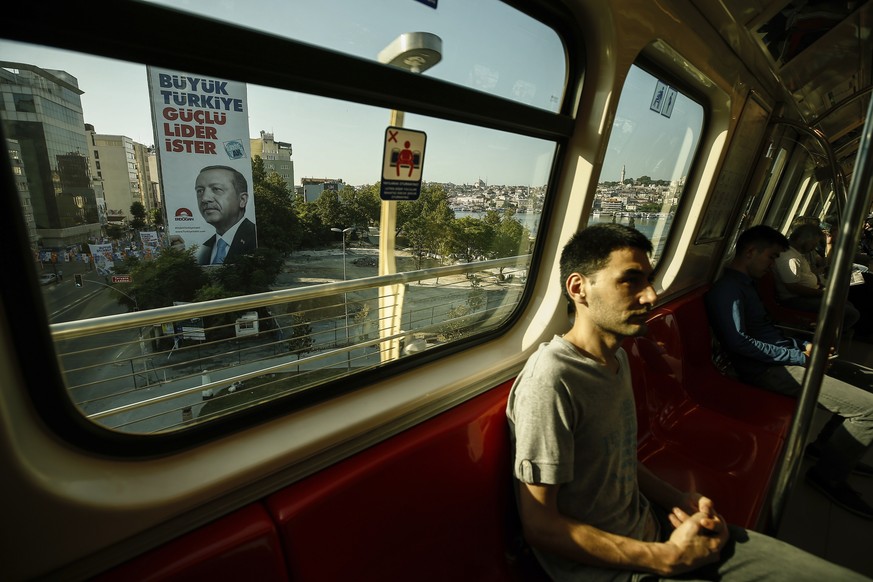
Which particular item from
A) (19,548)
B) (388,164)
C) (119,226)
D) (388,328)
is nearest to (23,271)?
(19,548)

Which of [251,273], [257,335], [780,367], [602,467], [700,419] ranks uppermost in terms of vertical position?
[251,273]

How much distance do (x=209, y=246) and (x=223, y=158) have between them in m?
0.37

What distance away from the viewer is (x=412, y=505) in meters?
1.12

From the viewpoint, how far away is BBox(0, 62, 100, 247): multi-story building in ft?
2.65

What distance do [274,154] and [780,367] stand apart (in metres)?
3.41

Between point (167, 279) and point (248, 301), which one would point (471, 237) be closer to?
point (248, 301)

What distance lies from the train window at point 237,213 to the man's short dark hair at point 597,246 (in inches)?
22.4

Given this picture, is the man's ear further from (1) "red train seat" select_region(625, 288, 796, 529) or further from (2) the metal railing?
(1) "red train seat" select_region(625, 288, 796, 529)

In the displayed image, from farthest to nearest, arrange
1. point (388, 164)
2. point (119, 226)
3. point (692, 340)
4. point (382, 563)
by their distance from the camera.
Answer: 1. point (692, 340)
2. point (388, 164)
3. point (119, 226)
4. point (382, 563)

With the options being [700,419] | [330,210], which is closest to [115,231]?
[330,210]

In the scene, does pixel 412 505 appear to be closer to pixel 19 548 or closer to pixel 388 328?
pixel 19 548

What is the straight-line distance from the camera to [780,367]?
8.68 ft

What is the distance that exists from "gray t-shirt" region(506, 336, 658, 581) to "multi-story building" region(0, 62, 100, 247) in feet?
4.25

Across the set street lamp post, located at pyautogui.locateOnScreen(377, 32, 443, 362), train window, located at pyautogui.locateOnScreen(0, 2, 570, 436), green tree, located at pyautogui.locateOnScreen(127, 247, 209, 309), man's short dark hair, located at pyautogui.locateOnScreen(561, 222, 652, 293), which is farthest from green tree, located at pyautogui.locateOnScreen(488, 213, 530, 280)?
green tree, located at pyautogui.locateOnScreen(127, 247, 209, 309)
